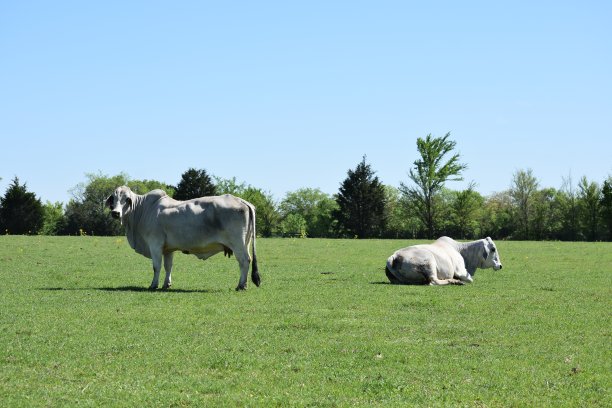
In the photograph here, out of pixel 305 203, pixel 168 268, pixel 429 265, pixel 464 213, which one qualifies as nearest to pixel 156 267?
pixel 168 268

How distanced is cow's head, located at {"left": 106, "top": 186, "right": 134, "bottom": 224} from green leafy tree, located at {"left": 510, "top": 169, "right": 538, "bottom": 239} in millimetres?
79395

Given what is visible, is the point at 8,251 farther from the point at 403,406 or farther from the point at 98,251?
the point at 403,406

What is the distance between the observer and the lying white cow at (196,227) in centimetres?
1834

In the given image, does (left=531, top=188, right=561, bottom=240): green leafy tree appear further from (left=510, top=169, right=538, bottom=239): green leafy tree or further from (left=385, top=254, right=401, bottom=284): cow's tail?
(left=385, top=254, right=401, bottom=284): cow's tail

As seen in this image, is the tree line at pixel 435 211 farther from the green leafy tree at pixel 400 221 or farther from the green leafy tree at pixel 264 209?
the green leafy tree at pixel 264 209

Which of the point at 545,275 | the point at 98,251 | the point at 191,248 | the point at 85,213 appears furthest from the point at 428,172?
the point at 191,248

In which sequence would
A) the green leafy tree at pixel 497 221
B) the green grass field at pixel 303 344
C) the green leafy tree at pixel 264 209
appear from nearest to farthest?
the green grass field at pixel 303 344 < the green leafy tree at pixel 497 221 < the green leafy tree at pixel 264 209

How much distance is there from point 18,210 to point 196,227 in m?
60.8

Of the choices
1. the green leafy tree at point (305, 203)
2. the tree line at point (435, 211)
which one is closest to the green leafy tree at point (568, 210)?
the tree line at point (435, 211)

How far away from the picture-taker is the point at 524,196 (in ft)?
318

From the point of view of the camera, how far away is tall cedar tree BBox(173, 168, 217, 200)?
89.0 meters

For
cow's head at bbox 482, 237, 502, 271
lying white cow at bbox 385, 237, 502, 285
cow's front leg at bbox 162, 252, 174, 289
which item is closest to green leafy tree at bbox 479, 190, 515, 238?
cow's head at bbox 482, 237, 502, 271

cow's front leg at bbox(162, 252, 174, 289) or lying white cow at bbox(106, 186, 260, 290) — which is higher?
lying white cow at bbox(106, 186, 260, 290)

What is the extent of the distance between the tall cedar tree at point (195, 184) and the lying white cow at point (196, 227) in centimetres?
6958
